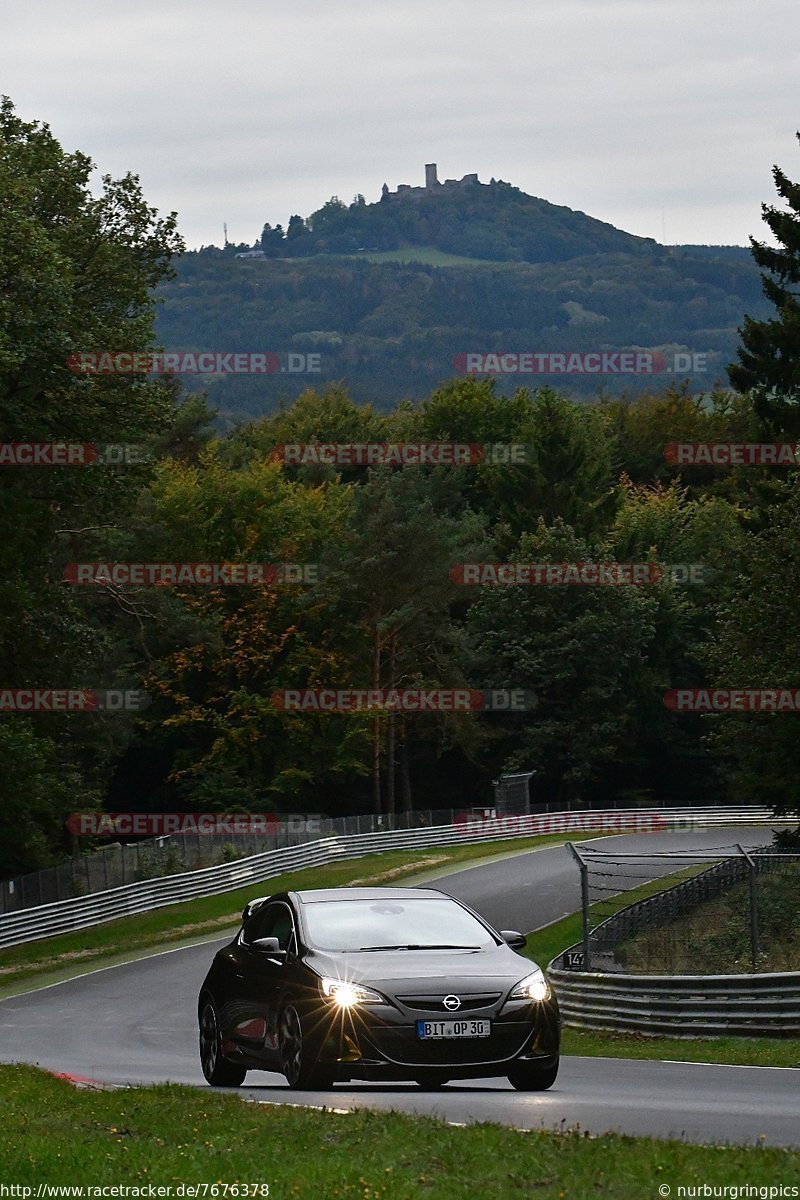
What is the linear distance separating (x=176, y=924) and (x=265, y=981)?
3085 centimetres

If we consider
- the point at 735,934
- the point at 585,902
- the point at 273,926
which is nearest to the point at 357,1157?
the point at 273,926

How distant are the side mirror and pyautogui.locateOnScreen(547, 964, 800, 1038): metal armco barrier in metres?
6.91

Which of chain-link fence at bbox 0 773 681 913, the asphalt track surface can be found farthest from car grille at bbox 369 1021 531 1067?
chain-link fence at bbox 0 773 681 913

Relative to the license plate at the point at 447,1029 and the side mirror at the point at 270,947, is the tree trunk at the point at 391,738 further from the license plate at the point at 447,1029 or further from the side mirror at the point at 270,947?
the license plate at the point at 447,1029

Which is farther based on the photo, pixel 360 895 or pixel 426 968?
pixel 360 895

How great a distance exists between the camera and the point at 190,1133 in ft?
33.0

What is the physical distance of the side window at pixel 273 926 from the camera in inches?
533

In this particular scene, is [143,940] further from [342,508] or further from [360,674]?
[342,508]

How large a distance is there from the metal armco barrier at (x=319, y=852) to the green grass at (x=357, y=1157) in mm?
30879

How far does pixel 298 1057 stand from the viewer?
12602mm

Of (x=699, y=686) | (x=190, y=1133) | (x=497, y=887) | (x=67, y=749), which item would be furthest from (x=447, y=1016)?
(x=699, y=686)
